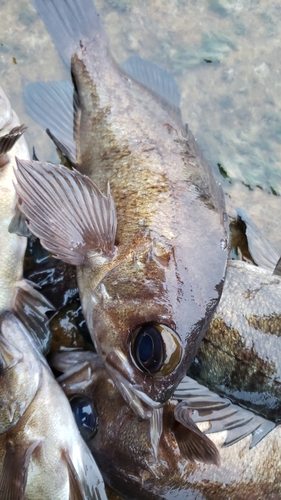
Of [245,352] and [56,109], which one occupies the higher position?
[56,109]

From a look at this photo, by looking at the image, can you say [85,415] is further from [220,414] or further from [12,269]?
[12,269]

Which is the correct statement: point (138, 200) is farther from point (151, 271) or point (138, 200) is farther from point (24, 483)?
point (24, 483)

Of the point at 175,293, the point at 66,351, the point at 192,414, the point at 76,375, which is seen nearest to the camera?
the point at 175,293

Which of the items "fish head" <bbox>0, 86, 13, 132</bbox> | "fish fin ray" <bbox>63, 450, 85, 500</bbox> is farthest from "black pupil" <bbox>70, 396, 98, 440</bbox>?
"fish head" <bbox>0, 86, 13, 132</bbox>

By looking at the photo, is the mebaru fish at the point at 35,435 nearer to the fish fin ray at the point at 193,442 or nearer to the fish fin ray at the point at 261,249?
the fish fin ray at the point at 193,442

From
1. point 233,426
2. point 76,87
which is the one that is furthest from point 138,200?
point 233,426

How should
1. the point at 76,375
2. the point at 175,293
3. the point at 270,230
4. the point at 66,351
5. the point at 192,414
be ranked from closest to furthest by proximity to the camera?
the point at 175,293 → the point at 192,414 → the point at 76,375 → the point at 66,351 → the point at 270,230

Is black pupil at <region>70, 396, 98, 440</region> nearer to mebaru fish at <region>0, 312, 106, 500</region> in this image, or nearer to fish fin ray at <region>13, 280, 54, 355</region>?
mebaru fish at <region>0, 312, 106, 500</region>

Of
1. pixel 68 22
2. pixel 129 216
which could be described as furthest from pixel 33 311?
pixel 68 22
